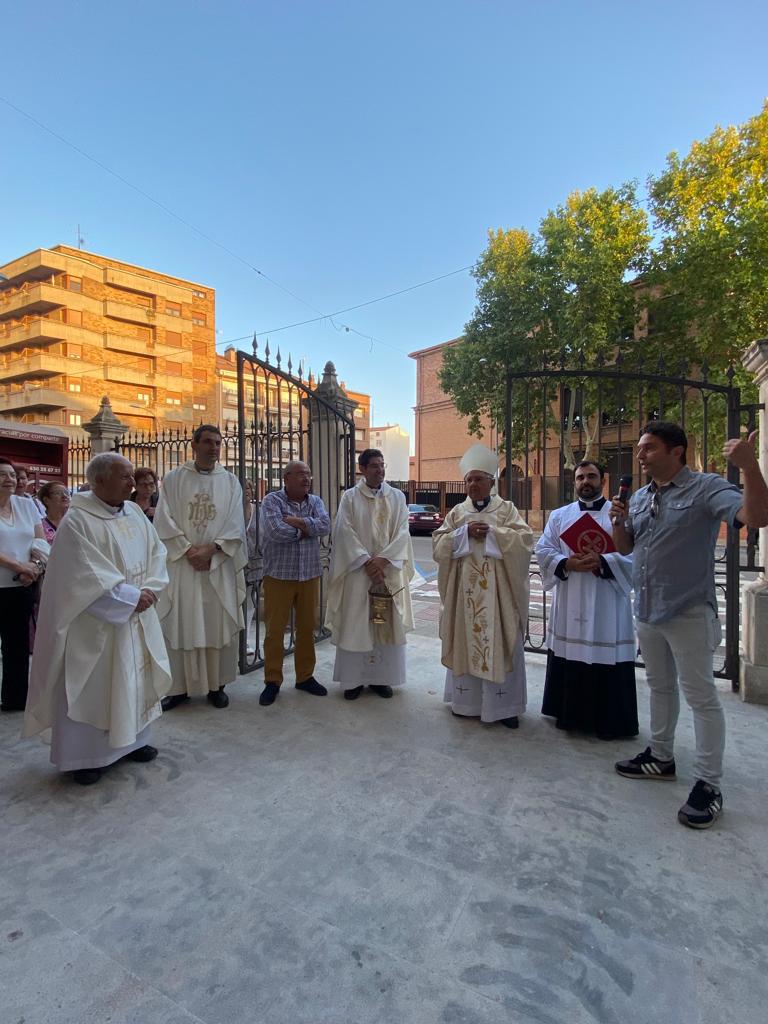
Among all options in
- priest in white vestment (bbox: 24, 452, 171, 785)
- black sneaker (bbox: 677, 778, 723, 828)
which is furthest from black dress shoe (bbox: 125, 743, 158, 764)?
black sneaker (bbox: 677, 778, 723, 828)

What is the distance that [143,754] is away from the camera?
3326 mm

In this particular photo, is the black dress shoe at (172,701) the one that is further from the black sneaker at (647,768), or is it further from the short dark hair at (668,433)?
the short dark hair at (668,433)

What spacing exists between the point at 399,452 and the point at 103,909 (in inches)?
889

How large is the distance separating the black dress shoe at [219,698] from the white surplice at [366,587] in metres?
0.88

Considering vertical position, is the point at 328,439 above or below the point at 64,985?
above

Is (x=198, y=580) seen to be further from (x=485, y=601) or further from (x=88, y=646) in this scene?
(x=485, y=601)

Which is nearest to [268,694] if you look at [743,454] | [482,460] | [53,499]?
[482,460]

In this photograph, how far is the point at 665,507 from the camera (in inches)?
111

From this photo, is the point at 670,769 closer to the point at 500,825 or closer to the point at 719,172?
the point at 500,825

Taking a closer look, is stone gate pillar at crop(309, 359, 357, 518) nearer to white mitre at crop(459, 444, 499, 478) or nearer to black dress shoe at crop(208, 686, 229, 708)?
white mitre at crop(459, 444, 499, 478)

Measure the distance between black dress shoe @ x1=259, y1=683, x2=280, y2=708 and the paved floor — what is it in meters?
0.73

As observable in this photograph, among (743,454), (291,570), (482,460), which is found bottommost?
(291,570)

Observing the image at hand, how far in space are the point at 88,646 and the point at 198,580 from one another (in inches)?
50.7

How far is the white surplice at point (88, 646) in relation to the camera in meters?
2.92
